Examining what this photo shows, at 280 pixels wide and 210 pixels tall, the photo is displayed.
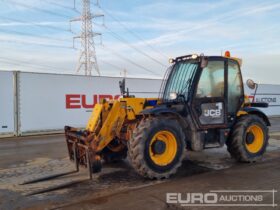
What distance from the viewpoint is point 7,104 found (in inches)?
579

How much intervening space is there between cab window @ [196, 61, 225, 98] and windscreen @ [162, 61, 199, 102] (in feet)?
0.75

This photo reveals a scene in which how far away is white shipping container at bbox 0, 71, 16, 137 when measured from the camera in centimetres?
1455

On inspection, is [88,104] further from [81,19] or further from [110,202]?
[81,19]

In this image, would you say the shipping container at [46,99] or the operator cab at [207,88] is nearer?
the operator cab at [207,88]

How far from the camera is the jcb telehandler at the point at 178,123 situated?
645 centimetres

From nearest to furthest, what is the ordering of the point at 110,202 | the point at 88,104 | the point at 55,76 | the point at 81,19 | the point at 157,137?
the point at 110,202, the point at 157,137, the point at 55,76, the point at 88,104, the point at 81,19

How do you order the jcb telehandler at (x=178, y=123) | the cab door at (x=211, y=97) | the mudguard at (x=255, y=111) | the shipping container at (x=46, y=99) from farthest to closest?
the shipping container at (x=46, y=99) → the mudguard at (x=255, y=111) → the cab door at (x=211, y=97) → the jcb telehandler at (x=178, y=123)

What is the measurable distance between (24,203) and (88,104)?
11793 mm

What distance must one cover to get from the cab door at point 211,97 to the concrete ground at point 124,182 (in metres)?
1.02

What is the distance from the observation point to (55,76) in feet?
52.4

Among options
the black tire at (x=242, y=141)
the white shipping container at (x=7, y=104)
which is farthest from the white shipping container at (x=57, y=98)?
the black tire at (x=242, y=141)

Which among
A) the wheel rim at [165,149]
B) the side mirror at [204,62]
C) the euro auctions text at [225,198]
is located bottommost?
the euro auctions text at [225,198]

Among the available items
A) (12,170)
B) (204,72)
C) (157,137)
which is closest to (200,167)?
(157,137)

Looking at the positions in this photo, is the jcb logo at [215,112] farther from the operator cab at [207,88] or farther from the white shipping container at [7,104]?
the white shipping container at [7,104]
